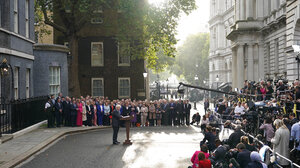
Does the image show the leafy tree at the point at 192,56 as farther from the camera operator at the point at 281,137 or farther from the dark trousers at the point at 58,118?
the camera operator at the point at 281,137

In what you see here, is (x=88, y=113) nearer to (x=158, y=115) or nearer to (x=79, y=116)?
(x=79, y=116)

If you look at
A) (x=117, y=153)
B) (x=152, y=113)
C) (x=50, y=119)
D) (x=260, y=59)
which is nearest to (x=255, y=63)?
(x=260, y=59)

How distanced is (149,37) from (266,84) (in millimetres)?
16153

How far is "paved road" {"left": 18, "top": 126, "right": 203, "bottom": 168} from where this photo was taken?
14078 mm

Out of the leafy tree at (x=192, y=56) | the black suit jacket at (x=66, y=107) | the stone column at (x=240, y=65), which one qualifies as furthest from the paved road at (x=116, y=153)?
the leafy tree at (x=192, y=56)

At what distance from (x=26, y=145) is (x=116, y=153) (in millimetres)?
3867

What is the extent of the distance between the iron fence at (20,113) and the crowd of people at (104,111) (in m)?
0.73

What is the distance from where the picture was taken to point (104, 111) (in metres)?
27.8

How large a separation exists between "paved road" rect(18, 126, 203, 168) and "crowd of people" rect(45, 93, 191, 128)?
3.55 m

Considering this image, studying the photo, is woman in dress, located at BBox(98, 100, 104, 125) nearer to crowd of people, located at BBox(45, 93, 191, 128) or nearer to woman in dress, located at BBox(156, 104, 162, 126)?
crowd of people, located at BBox(45, 93, 191, 128)

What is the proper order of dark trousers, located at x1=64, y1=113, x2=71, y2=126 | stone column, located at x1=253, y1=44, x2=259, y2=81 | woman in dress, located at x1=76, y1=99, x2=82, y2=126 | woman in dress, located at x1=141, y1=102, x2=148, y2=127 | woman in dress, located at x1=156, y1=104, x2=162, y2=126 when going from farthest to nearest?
stone column, located at x1=253, y1=44, x2=259, y2=81 → woman in dress, located at x1=156, y1=104, x2=162, y2=126 → woman in dress, located at x1=141, y1=102, x2=148, y2=127 → woman in dress, located at x1=76, y1=99, x2=82, y2=126 → dark trousers, located at x1=64, y1=113, x2=71, y2=126

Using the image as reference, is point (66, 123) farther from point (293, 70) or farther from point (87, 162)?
point (293, 70)

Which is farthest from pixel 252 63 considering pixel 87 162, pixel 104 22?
pixel 87 162

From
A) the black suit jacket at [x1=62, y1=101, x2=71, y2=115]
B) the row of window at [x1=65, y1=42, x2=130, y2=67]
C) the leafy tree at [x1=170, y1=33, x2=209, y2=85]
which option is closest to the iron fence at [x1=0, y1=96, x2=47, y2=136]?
the black suit jacket at [x1=62, y1=101, x2=71, y2=115]
